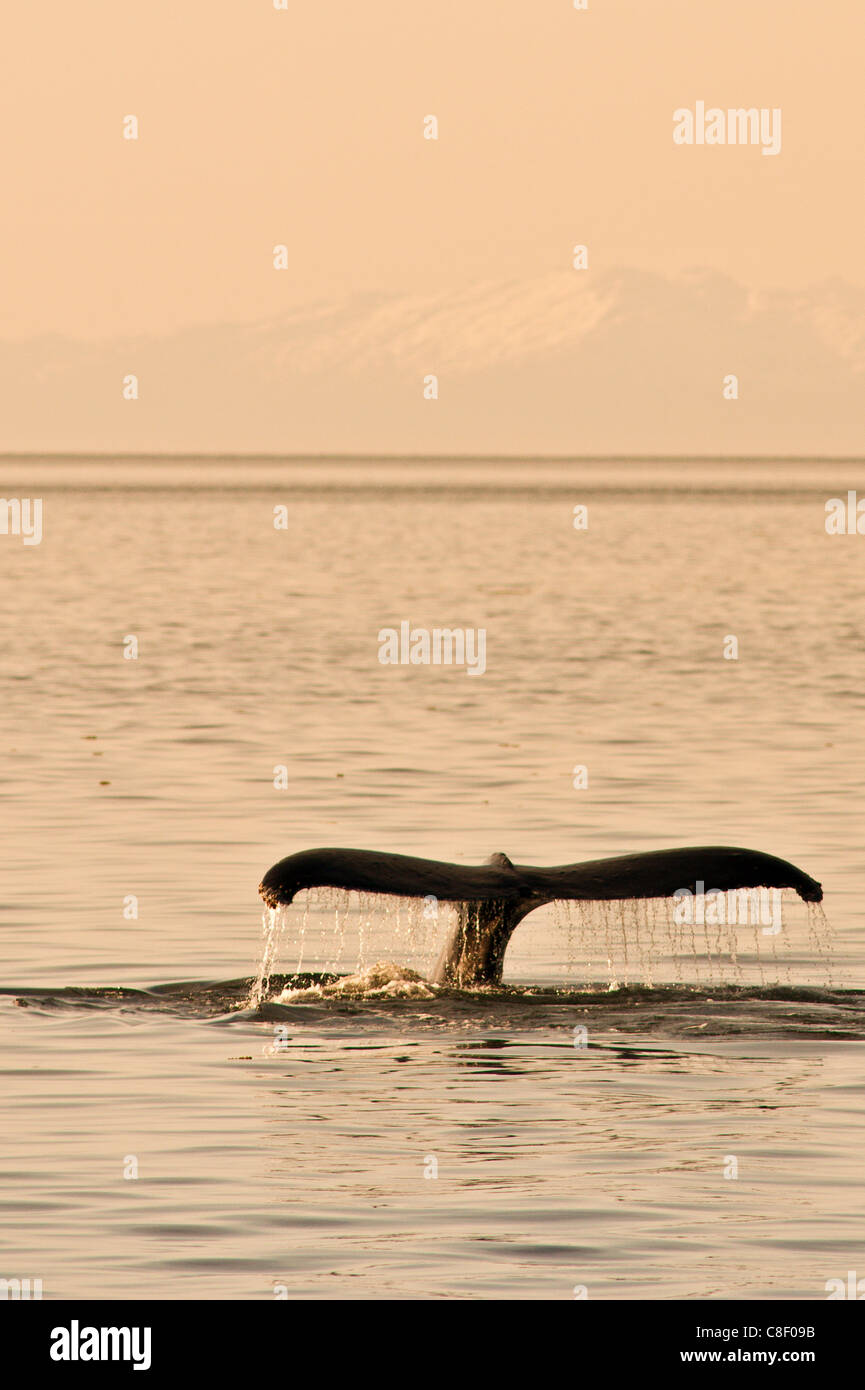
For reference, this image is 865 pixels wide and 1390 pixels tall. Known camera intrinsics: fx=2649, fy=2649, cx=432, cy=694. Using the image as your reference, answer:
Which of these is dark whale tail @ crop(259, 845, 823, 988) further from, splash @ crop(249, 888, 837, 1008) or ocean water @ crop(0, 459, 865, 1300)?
splash @ crop(249, 888, 837, 1008)

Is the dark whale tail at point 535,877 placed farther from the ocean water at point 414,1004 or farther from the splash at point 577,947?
the splash at point 577,947

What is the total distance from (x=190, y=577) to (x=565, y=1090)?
55.2 metres

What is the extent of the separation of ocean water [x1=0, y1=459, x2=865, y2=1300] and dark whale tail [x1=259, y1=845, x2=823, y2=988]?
0.44m

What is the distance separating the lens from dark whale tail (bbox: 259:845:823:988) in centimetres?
1144

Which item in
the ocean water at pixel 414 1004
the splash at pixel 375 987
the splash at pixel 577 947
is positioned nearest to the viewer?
the ocean water at pixel 414 1004

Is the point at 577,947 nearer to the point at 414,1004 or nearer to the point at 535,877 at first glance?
the point at 414,1004

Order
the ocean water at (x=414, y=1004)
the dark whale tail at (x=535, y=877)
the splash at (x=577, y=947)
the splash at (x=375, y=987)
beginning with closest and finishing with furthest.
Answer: the ocean water at (x=414, y=1004), the dark whale tail at (x=535, y=877), the splash at (x=375, y=987), the splash at (x=577, y=947)

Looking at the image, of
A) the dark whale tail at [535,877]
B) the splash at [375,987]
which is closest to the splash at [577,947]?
the splash at [375,987]

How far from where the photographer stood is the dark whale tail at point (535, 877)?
1144 centimetres

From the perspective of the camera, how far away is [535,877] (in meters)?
12.2

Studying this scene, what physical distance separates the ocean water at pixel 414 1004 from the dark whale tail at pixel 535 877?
0.44 metres
